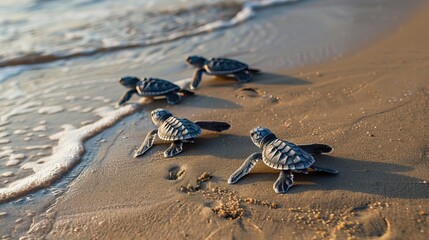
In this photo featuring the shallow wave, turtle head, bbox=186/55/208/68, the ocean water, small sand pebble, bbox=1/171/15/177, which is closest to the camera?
small sand pebble, bbox=1/171/15/177

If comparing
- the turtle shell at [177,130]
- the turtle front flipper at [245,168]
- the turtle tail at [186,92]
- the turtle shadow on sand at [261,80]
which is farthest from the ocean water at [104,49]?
the turtle front flipper at [245,168]

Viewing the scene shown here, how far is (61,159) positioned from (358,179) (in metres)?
2.53

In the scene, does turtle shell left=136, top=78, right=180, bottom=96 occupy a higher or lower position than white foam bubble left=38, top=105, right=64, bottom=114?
higher

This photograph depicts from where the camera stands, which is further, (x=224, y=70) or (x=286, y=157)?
(x=224, y=70)

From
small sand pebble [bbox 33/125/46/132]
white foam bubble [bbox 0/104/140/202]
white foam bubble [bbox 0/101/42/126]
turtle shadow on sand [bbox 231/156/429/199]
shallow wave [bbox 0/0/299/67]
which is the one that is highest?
shallow wave [bbox 0/0/299/67]

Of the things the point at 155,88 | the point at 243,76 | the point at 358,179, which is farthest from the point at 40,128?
the point at 358,179

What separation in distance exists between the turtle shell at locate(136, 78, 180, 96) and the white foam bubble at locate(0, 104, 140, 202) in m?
0.25

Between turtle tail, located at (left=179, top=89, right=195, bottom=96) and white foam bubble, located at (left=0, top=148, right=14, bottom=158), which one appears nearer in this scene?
white foam bubble, located at (left=0, top=148, right=14, bottom=158)

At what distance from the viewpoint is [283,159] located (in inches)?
129

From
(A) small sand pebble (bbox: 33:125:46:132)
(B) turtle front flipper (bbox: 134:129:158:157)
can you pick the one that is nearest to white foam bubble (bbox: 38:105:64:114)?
(A) small sand pebble (bbox: 33:125:46:132)

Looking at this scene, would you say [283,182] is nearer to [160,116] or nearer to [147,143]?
[147,143]

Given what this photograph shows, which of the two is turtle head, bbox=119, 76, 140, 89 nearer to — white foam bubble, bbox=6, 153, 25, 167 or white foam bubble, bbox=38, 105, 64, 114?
white foam bubble, bbox=38, 105, 64, 114

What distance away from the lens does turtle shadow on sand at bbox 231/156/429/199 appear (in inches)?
122

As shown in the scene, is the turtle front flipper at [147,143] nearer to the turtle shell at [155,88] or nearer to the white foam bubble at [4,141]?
the turtle shell at [155,88]
